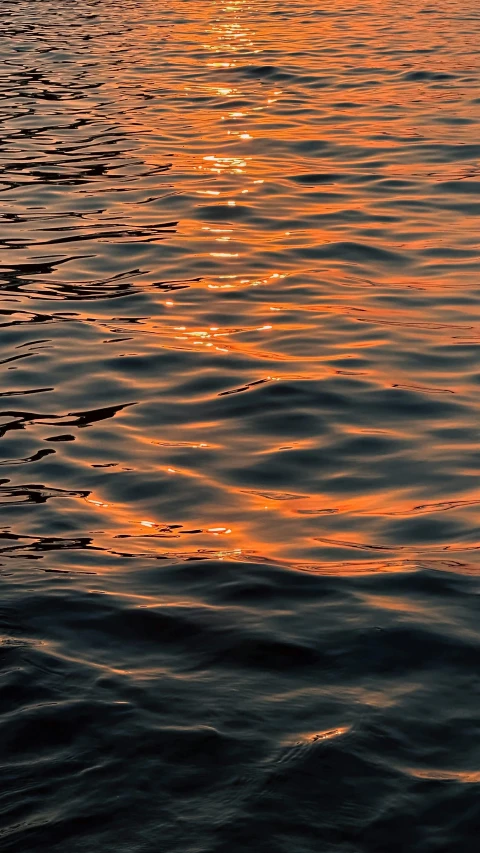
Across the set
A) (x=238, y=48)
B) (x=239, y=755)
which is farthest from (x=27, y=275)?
(x=238, y=48)

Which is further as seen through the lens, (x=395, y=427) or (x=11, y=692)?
(x=395, y=427)

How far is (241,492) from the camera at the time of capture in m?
5.86

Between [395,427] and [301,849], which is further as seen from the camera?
[395,427]

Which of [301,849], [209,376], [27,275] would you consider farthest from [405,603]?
[27,275]

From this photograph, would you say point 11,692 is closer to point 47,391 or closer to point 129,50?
point 47,391

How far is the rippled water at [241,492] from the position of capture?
356cm

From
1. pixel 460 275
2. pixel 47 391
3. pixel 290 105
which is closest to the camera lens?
pixel 47 391

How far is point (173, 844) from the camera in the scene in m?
3.28

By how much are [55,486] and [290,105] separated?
38.6 ft

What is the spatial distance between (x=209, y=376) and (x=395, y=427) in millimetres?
1481

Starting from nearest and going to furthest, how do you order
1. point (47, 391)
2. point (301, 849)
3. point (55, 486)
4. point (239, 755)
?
point (301, 849)
point (239, 755)
point (55, 486)
point (47, 391)

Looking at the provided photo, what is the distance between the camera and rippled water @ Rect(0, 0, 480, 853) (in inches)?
140

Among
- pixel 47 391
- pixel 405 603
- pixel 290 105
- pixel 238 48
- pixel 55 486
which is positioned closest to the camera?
→ pixel 405 603

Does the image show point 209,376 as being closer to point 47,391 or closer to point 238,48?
point 47,391
